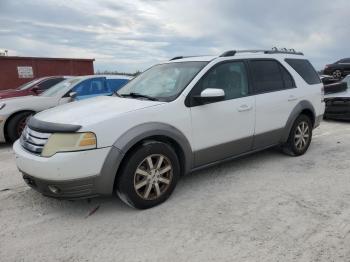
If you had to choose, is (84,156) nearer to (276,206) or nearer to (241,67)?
(276,206)

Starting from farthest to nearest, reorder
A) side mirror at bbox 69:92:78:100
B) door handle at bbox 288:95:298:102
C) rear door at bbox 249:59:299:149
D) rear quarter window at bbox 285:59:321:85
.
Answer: side mirror at bbox 69:92:78:100, rear quarter window at bbox 285:59:321:85, door handle at bbox 288:95:298:102, rear door at bbox 249:59:299:149

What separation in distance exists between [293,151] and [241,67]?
1.81 m

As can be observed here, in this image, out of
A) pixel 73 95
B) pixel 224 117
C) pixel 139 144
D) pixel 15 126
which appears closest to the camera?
pixel 139 144

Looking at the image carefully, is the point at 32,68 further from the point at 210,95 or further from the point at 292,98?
the point at 210,95

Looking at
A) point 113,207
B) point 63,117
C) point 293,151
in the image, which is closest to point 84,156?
point 63,117

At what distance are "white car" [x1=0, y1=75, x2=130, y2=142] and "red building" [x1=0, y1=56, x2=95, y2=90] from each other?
6.65 m

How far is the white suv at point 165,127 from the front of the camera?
10.8 feet

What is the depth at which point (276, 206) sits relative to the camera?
3701 millimetres

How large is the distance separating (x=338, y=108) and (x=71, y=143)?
791 cm

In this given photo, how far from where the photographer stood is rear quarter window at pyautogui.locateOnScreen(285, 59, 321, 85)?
561cm

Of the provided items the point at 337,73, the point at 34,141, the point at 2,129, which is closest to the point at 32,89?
the point at 2,129

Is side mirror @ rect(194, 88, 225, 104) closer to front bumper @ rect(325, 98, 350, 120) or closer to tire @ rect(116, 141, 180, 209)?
tire @ rect(116, 141, 180, 209)

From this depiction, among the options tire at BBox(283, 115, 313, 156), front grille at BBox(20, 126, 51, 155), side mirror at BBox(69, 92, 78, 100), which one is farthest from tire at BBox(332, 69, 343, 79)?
front grille at BBox(20, 126, 51, 155)

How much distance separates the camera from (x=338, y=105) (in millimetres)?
9062
